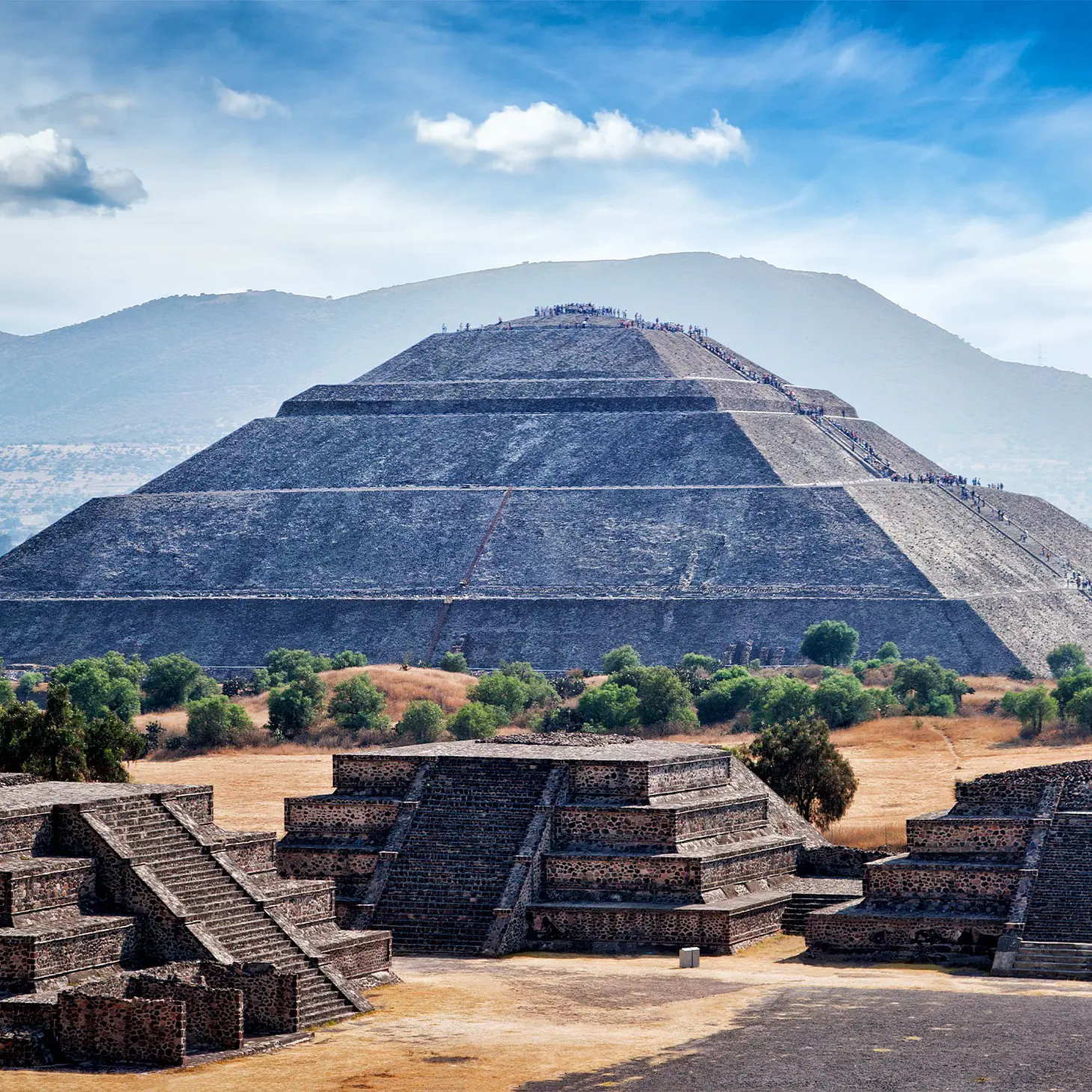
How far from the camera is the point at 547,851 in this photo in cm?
3750

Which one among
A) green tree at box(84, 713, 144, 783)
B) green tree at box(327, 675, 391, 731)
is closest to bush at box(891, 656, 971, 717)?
green tree at box(327, 675, 391, 731)

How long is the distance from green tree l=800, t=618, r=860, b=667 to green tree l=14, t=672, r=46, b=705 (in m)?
30.7

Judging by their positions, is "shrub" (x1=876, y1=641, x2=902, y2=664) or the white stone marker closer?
→ the white stone marker

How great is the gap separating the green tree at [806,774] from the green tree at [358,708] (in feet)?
82.1

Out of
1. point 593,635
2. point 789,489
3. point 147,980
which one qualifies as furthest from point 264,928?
point 789,489

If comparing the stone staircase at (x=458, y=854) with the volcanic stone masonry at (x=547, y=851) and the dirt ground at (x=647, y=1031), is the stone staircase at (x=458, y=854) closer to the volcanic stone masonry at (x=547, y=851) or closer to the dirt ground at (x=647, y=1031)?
the volcanic stone masonry at (x=547, y=851)

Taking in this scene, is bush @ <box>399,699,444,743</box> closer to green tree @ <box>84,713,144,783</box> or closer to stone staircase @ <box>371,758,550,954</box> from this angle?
green tree @ <box>84,713,144,783</box>

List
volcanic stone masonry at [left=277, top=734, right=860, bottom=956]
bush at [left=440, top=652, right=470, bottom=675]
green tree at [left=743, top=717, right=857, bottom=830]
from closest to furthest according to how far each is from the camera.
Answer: volcanic stone masonry at [left=277, top=734, right=860, bottom=956]
green tree at [left=743, top=717, right=857, bottom=830]
bush at [left=440, top=652, right=470, bottom=675]

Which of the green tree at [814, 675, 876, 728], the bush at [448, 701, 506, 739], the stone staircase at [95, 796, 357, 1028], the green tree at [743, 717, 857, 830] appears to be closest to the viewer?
the stone staircase at [95, 796, 357, 1028]

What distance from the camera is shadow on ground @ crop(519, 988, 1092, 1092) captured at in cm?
2555

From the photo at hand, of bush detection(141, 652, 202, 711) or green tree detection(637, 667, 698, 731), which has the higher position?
bush detection(141, 652, 202, 711)

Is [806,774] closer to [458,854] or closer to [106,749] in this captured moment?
[458,854]

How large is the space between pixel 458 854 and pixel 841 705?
3584cm

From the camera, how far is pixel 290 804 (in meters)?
39.6
